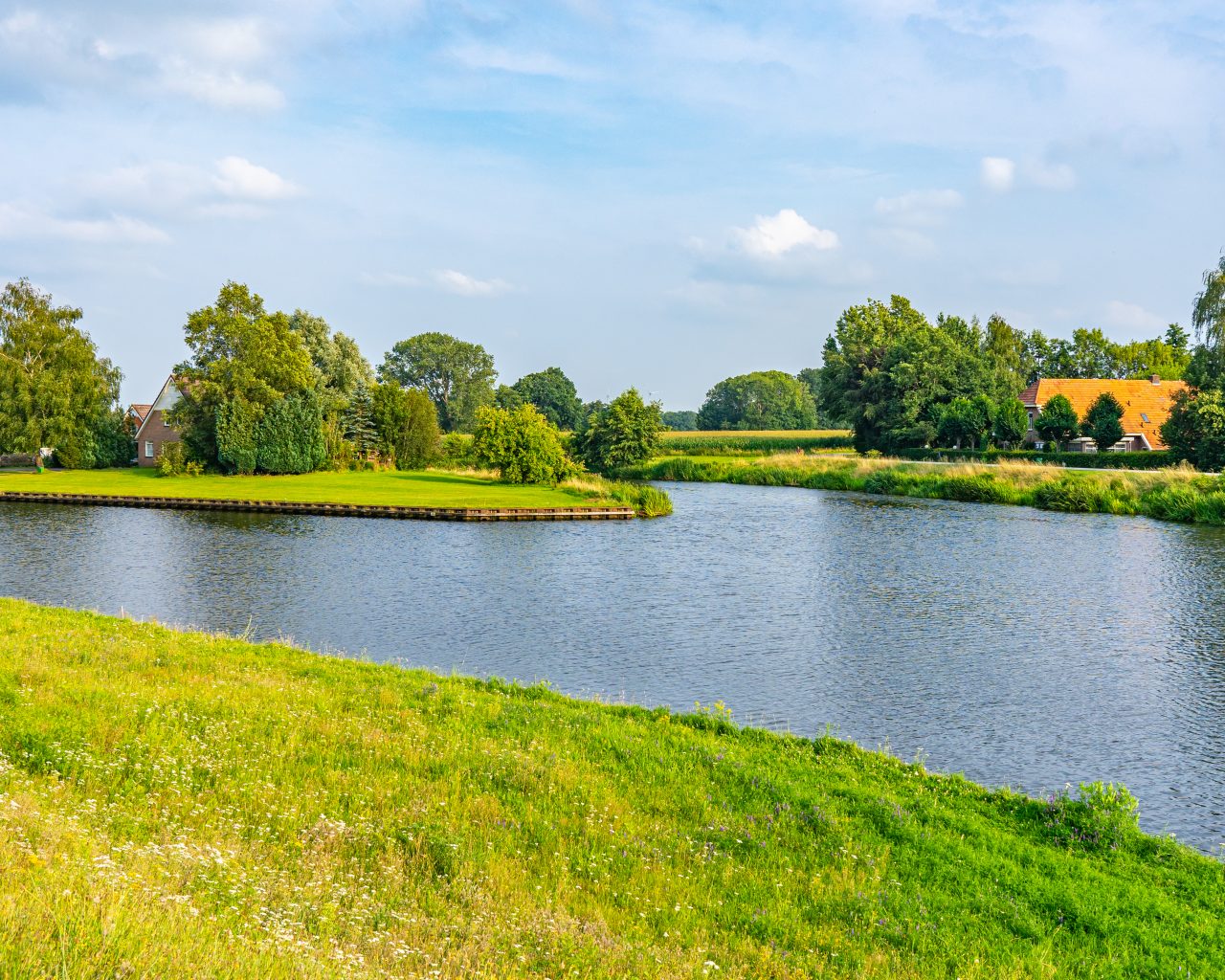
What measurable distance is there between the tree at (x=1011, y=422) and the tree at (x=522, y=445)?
36126 mm

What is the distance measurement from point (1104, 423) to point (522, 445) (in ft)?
140

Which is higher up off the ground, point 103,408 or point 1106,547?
point 103,408

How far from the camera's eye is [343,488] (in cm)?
5756

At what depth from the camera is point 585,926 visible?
6.70 meters

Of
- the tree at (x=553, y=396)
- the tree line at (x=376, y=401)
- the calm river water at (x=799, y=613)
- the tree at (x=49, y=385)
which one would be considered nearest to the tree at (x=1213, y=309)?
the tree line at (x=376, y=401)

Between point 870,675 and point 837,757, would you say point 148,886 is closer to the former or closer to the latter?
point 837,757

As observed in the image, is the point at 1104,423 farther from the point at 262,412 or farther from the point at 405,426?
the point at 262,412

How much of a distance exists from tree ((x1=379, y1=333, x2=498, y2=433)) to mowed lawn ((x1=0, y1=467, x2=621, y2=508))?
6313 cm

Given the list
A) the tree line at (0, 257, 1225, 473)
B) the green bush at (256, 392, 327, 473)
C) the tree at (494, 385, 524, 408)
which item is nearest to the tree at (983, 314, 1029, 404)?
the tree line at (0, 257, 1225, 473)

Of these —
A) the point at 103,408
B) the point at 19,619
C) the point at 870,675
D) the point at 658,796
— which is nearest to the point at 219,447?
the point at 103,408

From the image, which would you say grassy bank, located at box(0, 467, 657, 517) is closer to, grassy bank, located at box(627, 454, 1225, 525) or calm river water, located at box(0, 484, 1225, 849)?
calm river water, located at box(0, 484, 1225, 849)

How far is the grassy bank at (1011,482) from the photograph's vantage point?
46.1 metres

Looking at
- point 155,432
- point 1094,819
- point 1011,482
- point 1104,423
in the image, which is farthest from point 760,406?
point 1094,819

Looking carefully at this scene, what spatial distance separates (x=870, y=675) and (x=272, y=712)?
37.0ft
